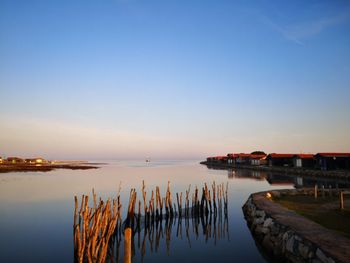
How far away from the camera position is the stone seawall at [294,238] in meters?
9.59

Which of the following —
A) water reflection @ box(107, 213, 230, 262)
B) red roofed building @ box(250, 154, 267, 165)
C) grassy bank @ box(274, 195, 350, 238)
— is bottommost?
water reflection @ box(107, 213, 230, 262)

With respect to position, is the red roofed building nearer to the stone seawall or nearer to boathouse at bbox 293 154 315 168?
boathouse at bbox 293 154 315 168

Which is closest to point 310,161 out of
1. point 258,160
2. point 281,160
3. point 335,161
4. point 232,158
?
point 281,160

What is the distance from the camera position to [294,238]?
11.7 metres

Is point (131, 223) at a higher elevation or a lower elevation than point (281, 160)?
lower

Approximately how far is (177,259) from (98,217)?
5818 mm

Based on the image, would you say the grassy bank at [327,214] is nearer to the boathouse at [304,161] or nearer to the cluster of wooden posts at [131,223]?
the cluster of wooden posts at [131,223]

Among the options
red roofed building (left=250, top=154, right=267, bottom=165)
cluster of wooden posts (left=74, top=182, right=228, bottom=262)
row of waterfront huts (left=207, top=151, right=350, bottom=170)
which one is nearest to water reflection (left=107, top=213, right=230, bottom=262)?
cluster of wooden posts (left=74, top=182, right=228, bottom=262)

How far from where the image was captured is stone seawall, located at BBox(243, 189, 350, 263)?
9.59 metres

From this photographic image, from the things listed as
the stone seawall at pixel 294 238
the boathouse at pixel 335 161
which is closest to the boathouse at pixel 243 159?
the boathouse at pixel 335 161

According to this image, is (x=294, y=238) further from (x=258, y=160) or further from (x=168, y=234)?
(x=258, y=160)

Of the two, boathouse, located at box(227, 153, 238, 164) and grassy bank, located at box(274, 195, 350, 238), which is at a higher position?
boathouse, located at box(227, 153, 238, 164)

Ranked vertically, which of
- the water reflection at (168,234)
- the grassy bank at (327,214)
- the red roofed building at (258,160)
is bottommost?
the water reflection at (168,234)

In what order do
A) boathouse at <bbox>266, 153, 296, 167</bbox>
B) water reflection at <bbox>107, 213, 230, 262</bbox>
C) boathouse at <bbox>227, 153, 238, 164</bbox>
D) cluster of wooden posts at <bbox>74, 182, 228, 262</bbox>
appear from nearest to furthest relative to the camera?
1. cluster of wooden posts at <bbox>74, 182, 228, 262</bbox>
2. water reflection at <bbox>107, 213, 230, 262</bbox>
3. boathouse at <bbox>266, 153, 296, 167</bbox>
4. boathouse at <bbox>227, 153, 238, 164</bbox>
